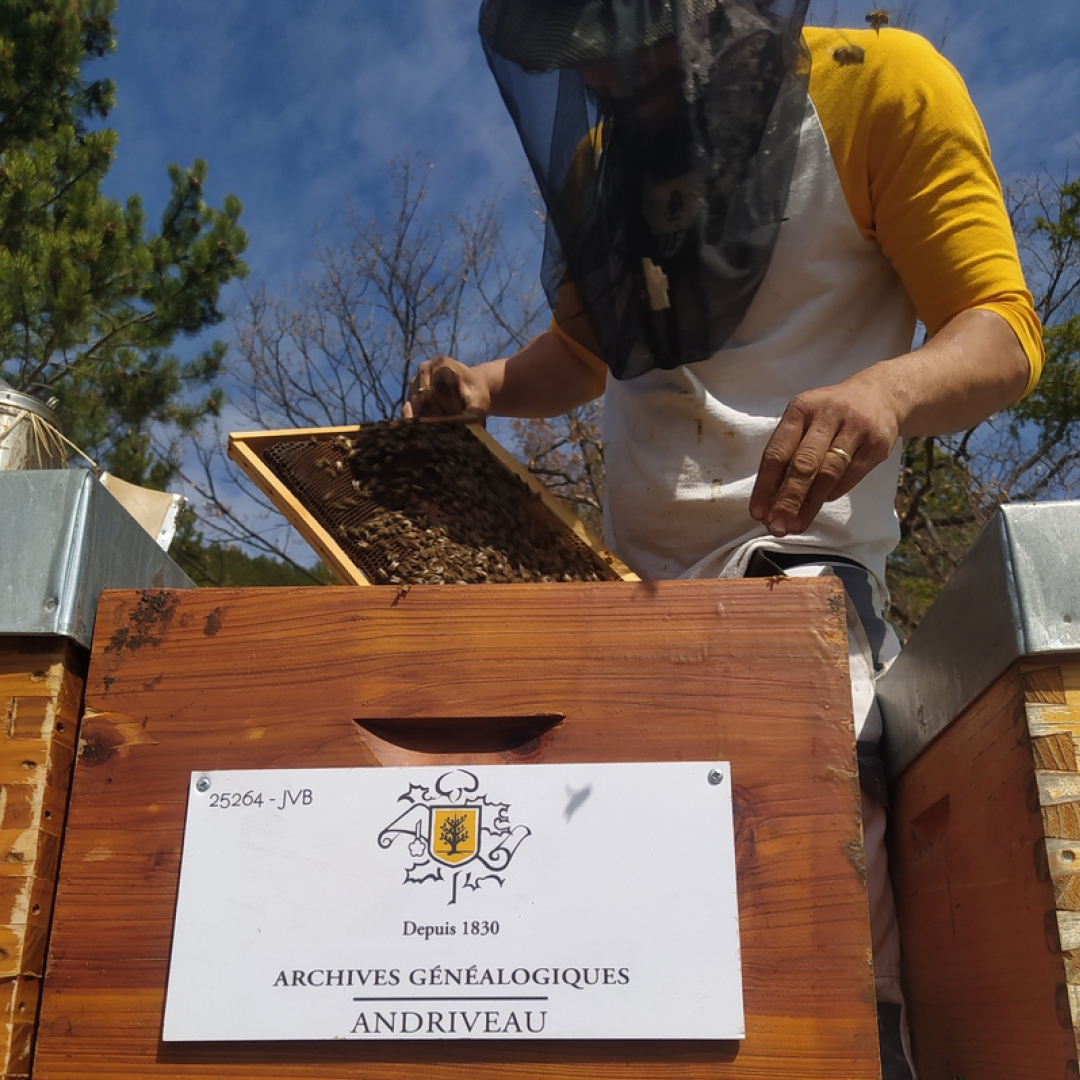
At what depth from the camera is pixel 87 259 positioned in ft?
24.1

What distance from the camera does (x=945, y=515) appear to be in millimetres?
9773

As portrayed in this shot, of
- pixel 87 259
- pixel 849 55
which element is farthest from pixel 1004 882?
pixel 87 259

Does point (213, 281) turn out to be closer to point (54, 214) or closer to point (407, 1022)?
point (54, 214)

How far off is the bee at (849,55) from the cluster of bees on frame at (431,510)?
100 centimetres

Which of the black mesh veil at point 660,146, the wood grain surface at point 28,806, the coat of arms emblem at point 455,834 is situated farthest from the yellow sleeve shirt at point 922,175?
the wood grain surface at point 28,806

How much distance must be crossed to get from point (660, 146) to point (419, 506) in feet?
2.58

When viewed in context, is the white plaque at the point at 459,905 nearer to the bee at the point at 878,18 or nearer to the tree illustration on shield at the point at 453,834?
the tree illustration on shield at the point at 453,834

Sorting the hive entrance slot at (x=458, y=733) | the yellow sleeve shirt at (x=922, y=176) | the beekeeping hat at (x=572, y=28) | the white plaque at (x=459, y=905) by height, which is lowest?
the white plaque at (x=459, y=905)

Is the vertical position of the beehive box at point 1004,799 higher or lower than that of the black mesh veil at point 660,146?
lower

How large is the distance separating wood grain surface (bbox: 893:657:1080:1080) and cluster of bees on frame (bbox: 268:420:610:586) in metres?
0.77

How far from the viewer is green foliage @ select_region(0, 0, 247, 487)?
23.4ft

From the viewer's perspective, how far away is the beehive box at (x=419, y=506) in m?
1.82

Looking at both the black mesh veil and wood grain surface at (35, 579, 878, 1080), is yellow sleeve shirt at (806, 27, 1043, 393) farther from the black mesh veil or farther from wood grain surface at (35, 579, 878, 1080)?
wood grain surface at (35, 579, 878, 1080)

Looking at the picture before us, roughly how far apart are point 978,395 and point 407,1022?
127 centimetres
